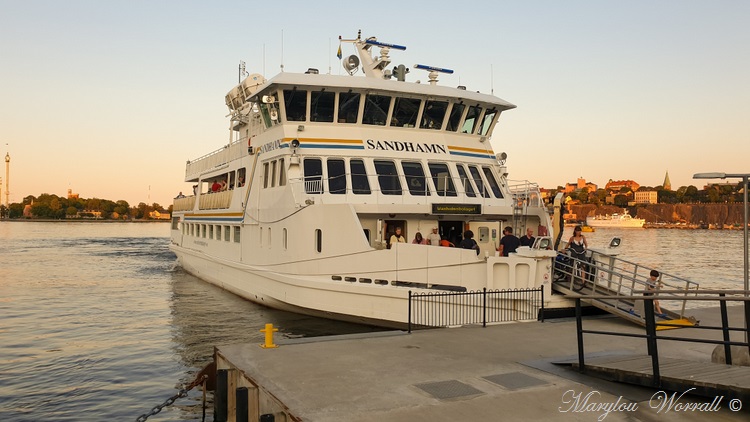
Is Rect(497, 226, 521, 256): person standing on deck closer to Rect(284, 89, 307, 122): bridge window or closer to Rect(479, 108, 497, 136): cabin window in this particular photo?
Rect(479, 108, 497, 136): cabin window

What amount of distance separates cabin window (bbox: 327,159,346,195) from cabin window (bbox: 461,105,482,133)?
4.49 m

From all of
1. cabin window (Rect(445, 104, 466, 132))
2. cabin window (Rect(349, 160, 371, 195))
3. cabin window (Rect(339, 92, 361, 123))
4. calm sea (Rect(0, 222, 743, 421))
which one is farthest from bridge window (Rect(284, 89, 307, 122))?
calm sea (Rect(0, 222, 743, 421))

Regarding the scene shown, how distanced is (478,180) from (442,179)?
1.39 m

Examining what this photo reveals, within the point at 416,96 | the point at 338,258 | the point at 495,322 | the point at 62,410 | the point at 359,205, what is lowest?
the point at 62,410

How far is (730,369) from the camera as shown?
731 cm

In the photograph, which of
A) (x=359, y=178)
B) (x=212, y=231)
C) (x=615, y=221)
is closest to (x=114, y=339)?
(x=359, y=178)

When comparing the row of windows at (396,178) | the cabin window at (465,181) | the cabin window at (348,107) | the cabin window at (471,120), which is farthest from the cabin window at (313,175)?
the cabin window at (471,120)

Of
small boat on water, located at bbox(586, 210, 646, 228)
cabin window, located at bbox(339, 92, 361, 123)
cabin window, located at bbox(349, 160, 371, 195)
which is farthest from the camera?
small boat on water, located at bbox(586, 210, 646, 228)

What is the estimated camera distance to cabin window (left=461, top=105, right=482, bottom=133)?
18.9 m

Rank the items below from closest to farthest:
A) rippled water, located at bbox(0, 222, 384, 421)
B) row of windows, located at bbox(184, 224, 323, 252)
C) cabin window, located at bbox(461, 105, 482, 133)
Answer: rippled water, located at bbox(0, 222, 384, 421) < row of windows, located at bbox(184, 224, 323, 252) < cabin window, located at bbox(461, 105, 482, 133)

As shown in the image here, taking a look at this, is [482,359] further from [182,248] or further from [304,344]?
[182,248]

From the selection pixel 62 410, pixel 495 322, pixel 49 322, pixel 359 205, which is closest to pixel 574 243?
pixel 495 322

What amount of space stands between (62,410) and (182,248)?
21592 mm

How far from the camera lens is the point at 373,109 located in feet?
57.5
